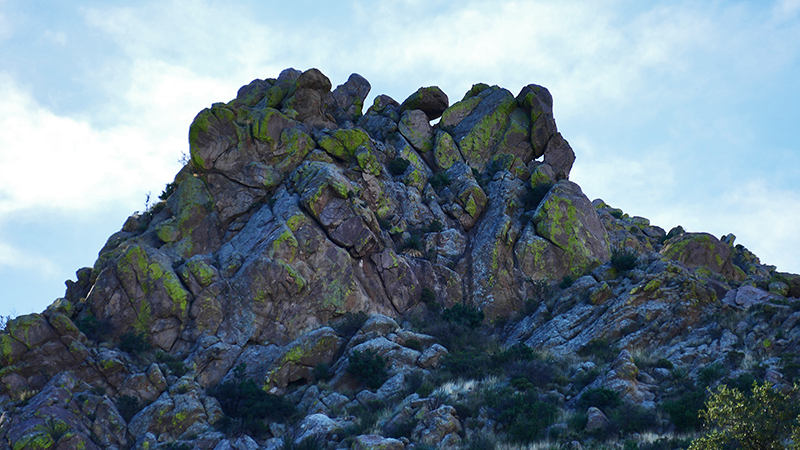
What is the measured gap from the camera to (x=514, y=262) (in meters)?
40.8

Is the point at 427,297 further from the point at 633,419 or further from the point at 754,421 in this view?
the point at 754,421

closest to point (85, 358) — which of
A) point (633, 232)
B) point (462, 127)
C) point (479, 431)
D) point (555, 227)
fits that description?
point (479, 431)

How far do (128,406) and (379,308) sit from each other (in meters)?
15.9

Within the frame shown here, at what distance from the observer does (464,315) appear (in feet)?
120

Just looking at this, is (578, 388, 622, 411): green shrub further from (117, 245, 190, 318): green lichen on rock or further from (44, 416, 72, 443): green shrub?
(117, 245, 190, 318): green lichen on rock

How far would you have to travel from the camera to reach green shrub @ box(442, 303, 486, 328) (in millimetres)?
35844

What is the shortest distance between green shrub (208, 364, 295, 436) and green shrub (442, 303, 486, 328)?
1281 cm

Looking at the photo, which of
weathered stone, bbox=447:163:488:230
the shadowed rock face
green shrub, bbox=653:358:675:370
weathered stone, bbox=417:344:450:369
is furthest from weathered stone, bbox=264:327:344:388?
weathered stone, bbox=447:163:488:230

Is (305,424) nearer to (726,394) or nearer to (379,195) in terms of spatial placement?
(726,394)

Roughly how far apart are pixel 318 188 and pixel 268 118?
29.9 ft

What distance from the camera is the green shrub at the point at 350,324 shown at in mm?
32719

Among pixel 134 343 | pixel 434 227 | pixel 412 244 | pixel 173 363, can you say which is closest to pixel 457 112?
pixel 434 227

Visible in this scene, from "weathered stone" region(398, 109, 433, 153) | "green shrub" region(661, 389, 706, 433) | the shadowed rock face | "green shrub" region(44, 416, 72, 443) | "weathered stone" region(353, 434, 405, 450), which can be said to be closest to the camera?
"weathered stone" region(353, 434, 405, 450)

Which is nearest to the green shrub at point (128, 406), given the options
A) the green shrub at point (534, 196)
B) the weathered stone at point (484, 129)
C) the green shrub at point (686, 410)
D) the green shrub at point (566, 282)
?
the green shrub at point (686, 410)
